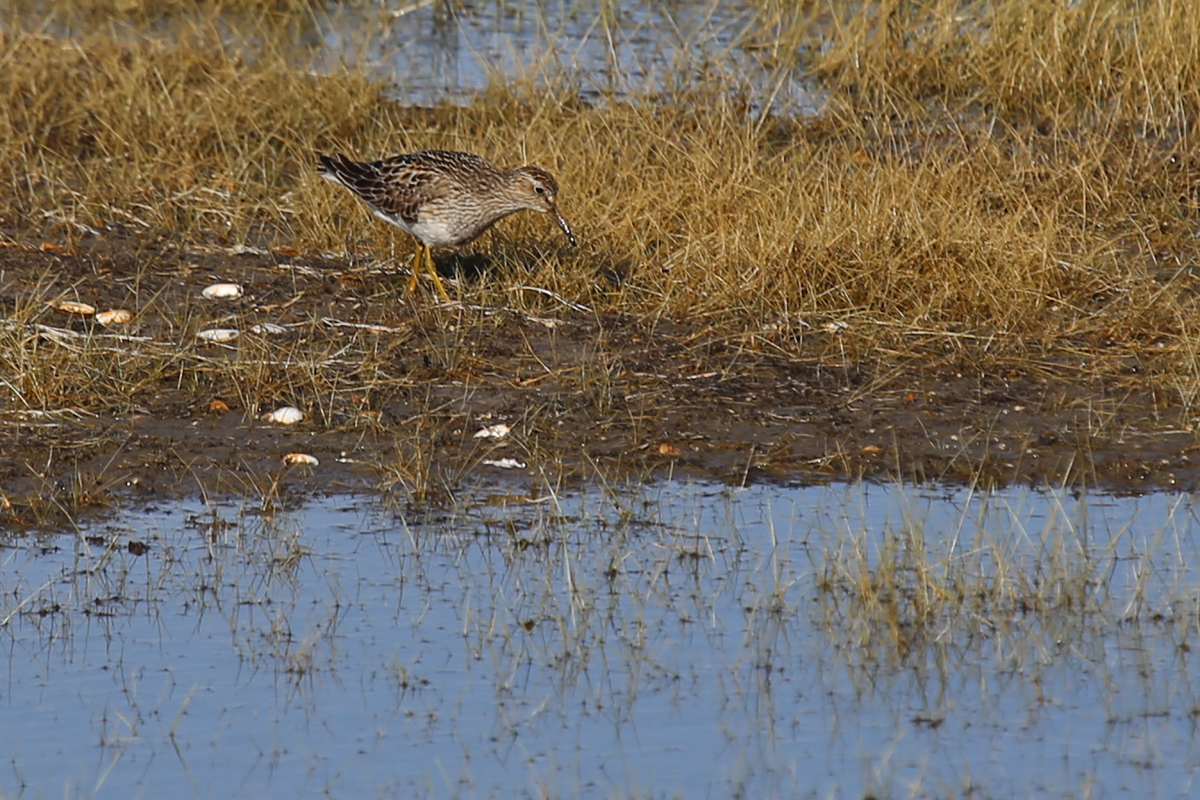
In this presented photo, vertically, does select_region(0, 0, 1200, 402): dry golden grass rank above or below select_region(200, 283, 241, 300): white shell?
above

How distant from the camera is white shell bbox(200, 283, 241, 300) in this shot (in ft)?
28.8

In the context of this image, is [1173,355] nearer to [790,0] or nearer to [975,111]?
[975,111]

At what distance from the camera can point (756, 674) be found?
5398mm

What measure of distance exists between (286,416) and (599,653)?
2229 mm

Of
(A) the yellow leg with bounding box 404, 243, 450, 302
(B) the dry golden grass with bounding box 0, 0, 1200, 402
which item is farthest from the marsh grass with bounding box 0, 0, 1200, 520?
(A) the yellow leg with bounding box 404, 243, 450, 302

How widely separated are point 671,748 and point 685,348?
11.4 feet

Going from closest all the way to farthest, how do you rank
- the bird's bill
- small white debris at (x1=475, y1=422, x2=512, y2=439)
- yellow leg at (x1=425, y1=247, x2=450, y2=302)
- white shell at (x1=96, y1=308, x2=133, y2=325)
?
small white debris at (x1=475, y1=422, x2=512, y2=439), white shell at (x1=96, y1=308, x2=133, y2=325), yellow leg at (x1=425, y1=247, x2=450, y2=302), the bird's bill

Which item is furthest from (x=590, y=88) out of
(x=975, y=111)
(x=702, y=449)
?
(x=702, y=449)

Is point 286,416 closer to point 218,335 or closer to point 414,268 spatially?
point 218,335

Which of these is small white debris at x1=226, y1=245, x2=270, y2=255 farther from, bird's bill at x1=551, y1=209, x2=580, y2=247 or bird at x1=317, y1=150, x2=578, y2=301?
bird's bill at x1=551, y1=209, x2=580, y2=247

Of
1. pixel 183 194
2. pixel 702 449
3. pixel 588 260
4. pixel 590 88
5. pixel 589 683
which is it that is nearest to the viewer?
pixel 589 683

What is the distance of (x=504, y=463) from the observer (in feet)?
23.1

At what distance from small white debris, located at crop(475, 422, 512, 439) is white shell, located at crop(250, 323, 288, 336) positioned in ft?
4.60

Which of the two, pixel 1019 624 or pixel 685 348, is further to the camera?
pixel 685 348
